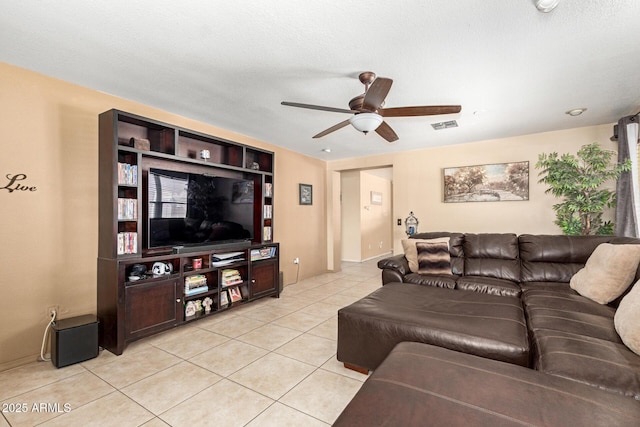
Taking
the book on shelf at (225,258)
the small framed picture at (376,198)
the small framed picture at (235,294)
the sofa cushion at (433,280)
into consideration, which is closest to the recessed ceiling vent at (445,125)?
the sofa cushion at (433,280)

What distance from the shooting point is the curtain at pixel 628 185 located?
10.3ft

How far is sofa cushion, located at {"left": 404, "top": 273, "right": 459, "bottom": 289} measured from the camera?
3.01 metres

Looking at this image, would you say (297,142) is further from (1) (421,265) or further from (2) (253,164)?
(1) (421,265)

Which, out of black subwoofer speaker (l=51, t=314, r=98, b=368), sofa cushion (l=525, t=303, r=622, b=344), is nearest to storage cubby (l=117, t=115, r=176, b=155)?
black subwoofer speaker (l=51, t=314, r=98, b=368)

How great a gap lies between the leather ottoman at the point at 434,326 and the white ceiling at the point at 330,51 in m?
1.92

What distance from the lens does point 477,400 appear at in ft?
3.41

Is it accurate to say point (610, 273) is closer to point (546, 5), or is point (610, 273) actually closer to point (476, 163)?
point (546, 5)

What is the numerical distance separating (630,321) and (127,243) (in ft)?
11.8

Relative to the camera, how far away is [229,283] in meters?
3.45

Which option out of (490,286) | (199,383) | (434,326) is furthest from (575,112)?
(199,383)

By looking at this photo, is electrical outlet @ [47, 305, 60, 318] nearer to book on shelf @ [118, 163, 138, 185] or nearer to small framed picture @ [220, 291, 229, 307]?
book on shelf @ [118, 163, 138, 185]

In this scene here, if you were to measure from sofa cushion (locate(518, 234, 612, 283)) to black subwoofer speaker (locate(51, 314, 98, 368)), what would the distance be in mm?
4157

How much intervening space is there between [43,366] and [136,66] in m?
2.50

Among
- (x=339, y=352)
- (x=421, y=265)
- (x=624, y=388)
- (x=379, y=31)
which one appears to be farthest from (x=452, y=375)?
(x=421, y=265)
